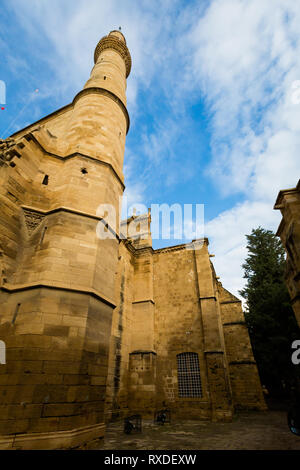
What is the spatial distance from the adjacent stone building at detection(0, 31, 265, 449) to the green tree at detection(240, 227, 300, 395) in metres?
2.65

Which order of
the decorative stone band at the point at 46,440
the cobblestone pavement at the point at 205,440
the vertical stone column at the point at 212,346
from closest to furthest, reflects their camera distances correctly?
the decorative stone band at the point at 46,440 → the cobblestone pavement at the point at 205,440 → the vertical stone column at the point at 212,346

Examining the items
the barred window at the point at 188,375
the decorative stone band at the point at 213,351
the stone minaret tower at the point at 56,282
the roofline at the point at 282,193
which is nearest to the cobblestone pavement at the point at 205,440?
the stone minaret tower at the point at 56,282

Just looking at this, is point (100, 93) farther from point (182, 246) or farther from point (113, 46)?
point (182, 246)

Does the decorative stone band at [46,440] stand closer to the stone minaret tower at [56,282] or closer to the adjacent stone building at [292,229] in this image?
the stone minaret tower at [56,282]

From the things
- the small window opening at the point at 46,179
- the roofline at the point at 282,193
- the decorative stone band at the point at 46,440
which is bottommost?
the decorative stone band at the point at 46,440

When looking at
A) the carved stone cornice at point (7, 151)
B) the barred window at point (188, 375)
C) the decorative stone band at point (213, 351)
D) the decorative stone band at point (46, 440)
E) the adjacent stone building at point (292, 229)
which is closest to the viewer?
the decorative stone band at point (46, 440)

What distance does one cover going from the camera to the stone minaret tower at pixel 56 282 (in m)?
4.17

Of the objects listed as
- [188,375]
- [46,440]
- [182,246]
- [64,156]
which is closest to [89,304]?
[46,440]

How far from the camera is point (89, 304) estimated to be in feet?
17.5

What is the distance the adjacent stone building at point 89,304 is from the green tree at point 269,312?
265 cm

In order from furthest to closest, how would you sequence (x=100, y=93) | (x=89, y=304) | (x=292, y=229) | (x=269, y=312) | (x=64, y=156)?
(x=269, y=312) < (x=100, y=93) < (x=64, y=156) < (x=292, y=229) < (x=89, y=304)

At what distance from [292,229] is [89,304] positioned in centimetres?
633

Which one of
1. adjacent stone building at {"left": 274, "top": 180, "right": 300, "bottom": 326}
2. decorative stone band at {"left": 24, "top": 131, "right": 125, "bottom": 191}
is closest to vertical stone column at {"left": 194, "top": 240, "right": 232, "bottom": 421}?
adjacent stone building at {"left": 274, "top": 180, "right": 300, "bottom": 326}
